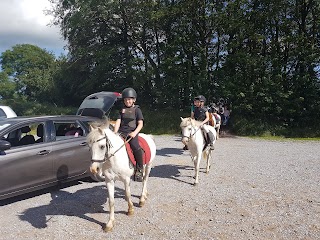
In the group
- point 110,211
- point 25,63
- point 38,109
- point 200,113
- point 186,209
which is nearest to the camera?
point 110,211

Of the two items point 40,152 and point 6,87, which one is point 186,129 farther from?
point 6,87

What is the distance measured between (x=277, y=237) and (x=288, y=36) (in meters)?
18.8

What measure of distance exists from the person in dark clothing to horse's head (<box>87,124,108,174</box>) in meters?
0.92

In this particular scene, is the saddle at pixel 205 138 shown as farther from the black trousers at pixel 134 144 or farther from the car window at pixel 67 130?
the car window at pixel 67 130

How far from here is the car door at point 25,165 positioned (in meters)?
5.59

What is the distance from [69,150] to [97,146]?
251cm

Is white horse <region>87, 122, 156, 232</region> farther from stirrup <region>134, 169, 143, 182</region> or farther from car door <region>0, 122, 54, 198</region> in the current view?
car door <region>0, 122, 54, 198</region>

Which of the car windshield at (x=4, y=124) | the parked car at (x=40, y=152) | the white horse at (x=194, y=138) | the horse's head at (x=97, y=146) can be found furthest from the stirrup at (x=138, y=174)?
the car windshield at (x=4, y=124)

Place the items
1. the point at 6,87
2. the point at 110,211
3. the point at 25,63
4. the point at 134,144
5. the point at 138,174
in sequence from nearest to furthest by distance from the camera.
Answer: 1. the point at 110,211
2. the point at 134,144
3. the point at 138,174
4. the point at 6,87
5. the point at 25,63

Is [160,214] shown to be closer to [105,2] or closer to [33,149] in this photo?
[33,149]

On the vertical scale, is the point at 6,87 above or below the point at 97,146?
below

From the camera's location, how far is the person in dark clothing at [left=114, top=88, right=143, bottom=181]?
18.0 ft

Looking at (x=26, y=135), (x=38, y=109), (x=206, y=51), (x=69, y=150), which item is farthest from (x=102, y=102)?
(x=38, y=109)

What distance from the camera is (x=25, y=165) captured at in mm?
5832
